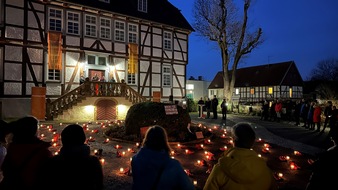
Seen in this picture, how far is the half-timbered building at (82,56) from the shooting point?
17016 mm

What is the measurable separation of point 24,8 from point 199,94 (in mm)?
37176

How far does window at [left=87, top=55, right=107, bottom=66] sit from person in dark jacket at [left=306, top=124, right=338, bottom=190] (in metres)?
20.2

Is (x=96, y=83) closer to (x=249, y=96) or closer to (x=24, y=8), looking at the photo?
(x=24, y=8)

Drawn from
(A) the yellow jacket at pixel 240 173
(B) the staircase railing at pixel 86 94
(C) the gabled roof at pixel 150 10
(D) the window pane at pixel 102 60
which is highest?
(C) the gabled roof at pixel 150 10

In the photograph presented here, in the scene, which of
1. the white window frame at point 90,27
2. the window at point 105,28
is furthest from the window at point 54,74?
the window at point 105,28

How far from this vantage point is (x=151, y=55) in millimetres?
24359

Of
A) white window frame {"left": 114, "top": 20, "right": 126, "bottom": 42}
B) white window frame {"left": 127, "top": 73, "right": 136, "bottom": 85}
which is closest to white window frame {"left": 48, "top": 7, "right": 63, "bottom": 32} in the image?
white window frame {"left": 114, "top": 20, "right": 126, "bottom": 42}

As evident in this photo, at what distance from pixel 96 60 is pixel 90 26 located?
111 inches

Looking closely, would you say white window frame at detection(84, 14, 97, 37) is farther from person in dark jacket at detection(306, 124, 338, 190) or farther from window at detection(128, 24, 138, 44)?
person in dark jacket at detection(306, 124, 338, 190)

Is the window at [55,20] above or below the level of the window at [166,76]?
above

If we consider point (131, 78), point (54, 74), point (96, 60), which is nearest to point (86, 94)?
point (54, 74)

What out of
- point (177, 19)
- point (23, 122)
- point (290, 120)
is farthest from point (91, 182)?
point (177, 19)

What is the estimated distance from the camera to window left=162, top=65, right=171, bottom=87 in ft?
84.0

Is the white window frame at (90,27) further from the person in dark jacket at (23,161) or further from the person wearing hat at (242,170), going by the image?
the person wearing hat at (242,170)
